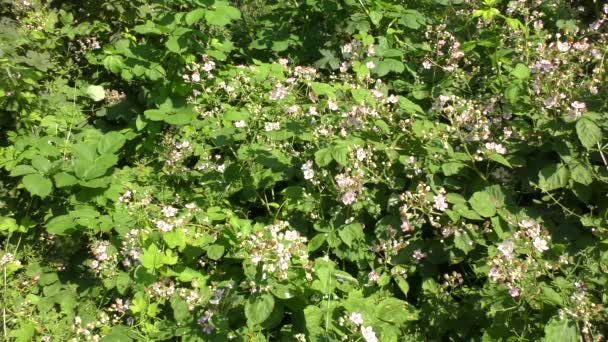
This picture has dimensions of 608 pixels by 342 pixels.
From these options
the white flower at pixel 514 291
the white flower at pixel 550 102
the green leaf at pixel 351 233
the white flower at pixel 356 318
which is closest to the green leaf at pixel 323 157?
the green leaf at pixel 351 233

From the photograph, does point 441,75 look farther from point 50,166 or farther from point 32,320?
point 32,320

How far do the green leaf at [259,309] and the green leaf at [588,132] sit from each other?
1.62 meters

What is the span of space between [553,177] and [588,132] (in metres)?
0.26

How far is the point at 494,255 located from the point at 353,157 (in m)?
0.83

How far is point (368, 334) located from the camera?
2.04 metres

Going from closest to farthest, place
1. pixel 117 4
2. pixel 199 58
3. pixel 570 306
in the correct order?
pixel 570 306 → pixel 199 58 → pixel 117 4

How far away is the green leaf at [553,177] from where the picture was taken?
2424 millimetres

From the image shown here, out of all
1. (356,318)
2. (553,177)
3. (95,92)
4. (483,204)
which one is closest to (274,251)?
(356,318)

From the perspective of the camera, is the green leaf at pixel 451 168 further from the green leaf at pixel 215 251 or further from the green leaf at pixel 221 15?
the green leaf at pixel 221 15

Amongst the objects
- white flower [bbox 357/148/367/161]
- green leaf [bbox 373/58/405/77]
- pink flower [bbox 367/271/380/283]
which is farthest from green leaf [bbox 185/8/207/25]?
pink flower [bbox 367/271/380/283]

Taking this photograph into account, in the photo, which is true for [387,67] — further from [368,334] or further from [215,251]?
[368,334]

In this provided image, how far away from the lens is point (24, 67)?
3.68 m

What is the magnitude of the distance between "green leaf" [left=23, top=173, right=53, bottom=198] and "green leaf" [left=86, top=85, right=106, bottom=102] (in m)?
1.07

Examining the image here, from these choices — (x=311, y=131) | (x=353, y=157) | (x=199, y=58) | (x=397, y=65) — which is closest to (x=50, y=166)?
(x=199, y=58)
